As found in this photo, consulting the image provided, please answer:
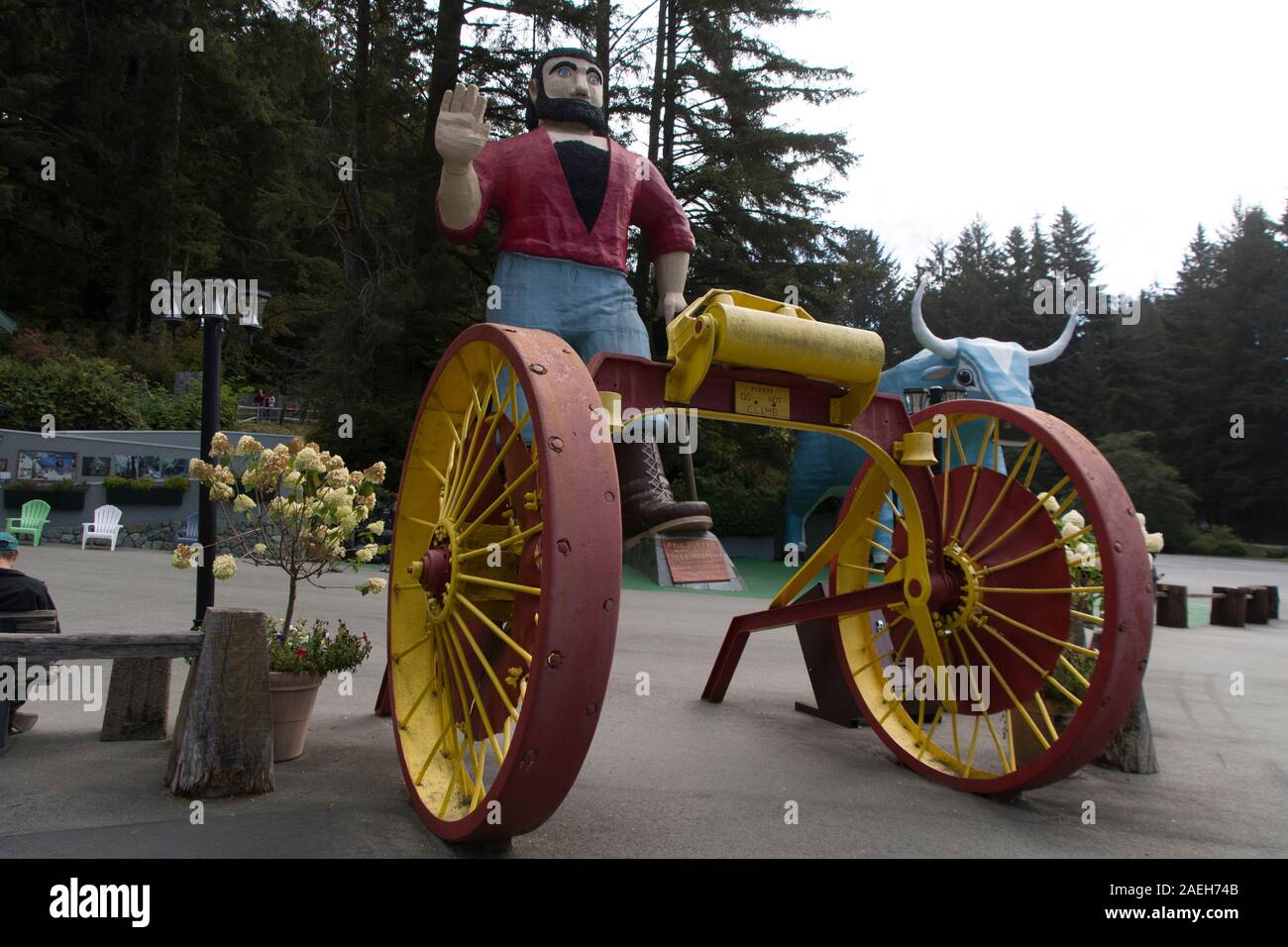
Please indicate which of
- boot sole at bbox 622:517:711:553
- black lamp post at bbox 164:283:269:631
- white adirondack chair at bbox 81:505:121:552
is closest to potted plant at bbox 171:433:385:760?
black lamp post at bbox 164:283:269:631

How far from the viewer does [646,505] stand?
871cm

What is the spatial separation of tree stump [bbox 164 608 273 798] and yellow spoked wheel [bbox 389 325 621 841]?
55 cm

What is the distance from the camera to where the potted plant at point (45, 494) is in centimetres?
1584

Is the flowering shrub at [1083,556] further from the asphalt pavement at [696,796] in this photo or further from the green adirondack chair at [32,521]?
the green adirondack chair at [32,521]

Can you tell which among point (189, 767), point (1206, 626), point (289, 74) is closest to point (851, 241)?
point (1206, 626)

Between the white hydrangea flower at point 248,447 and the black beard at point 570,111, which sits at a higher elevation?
the black beard at point 570,111

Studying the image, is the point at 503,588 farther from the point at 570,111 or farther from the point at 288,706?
the point at 570,111

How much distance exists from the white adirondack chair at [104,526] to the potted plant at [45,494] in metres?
0.53

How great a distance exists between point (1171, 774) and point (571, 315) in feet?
17.1

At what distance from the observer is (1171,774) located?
Result: 4.78m

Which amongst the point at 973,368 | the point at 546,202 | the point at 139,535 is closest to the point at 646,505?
the point at 546,202

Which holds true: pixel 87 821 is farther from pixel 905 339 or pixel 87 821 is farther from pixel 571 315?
pixel 905 339

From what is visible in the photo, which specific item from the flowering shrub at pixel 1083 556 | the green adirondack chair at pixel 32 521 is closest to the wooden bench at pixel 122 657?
the flowering shrub at pixel 1083 556

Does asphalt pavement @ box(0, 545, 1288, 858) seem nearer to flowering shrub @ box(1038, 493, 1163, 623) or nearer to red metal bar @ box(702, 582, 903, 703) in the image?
red metal bar @ box(702, 582, 903, 703)
